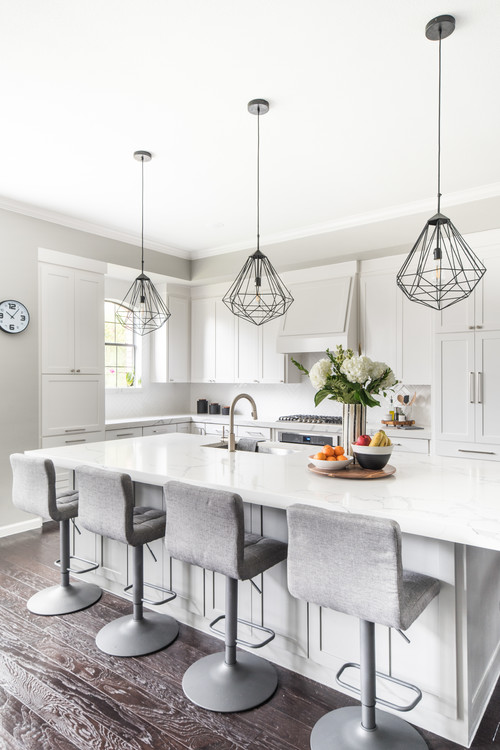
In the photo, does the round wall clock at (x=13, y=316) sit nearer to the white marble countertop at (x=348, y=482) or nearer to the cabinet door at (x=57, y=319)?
the cabinet door at (x=57, y=319)

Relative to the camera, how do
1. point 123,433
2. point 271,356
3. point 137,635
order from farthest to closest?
point 271,356 → point 123,433 → point 137,635

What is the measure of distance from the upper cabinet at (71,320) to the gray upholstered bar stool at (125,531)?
2334 millimetres

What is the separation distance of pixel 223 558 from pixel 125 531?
614mm

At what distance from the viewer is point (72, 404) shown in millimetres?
4656

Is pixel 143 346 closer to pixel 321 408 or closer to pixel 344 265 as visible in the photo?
pixel 321 408

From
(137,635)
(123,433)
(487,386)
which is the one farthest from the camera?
(123,433)

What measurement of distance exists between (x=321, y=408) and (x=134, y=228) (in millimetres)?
2814

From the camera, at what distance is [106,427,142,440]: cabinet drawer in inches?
201

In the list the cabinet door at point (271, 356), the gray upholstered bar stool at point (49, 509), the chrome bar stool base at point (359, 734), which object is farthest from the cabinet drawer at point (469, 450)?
the gray upholstered bar stool at point (49, 509)

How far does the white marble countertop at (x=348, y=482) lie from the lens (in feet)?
5.37

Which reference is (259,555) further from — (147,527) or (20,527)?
(20,527)

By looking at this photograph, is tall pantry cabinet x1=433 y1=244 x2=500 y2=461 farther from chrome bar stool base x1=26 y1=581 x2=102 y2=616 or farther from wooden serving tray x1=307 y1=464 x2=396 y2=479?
chrome bar stool base x1=26 y1=581 x2=102 y2=616

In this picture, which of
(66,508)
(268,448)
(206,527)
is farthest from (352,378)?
(66,508)

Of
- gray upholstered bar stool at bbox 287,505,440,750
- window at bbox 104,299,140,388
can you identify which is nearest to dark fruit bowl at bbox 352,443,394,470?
gray upholstered bar stool at bbox 287,505,440,750
